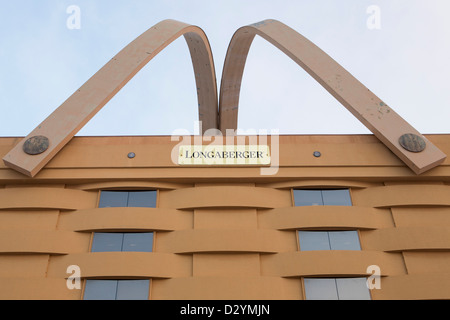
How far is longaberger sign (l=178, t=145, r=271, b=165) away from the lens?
13.4 meters

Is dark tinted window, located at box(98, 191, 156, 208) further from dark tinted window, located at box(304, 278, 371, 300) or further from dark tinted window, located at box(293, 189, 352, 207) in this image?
dark tinted window, located at box(304, 278, 371, 300)

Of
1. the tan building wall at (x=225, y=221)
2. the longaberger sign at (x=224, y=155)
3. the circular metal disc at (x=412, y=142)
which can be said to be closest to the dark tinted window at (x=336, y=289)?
the tan building wall at (x=225, y=221)

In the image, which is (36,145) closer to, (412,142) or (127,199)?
(127,199)

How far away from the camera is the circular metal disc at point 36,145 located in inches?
506

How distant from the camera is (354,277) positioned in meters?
11.4

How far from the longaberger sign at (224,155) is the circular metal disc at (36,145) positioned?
522 cm

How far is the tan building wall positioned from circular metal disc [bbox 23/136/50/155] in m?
0.73

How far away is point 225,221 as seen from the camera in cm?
1248

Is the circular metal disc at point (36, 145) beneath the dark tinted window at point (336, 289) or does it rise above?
above

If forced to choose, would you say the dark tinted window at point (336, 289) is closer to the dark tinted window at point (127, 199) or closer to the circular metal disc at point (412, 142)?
the circular metal disc at point (412, 142)
